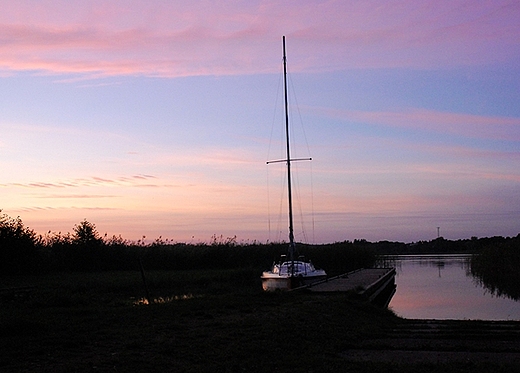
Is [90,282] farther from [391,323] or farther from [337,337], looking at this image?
[337,337]

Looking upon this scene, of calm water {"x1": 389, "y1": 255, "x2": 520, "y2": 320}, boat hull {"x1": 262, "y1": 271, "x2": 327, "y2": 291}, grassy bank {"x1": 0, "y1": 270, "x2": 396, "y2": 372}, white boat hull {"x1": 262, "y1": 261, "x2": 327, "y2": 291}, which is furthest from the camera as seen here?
A: white boat hull {"x1": 262, "y1": 261, "x2": 327, "y2": 291}

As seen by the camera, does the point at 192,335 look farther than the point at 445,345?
Yes

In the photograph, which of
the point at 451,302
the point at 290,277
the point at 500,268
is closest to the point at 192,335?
the point at 290,277

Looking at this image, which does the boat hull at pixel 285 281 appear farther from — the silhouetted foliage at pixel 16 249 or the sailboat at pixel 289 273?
the silhouetted foliage at pixel 16 249

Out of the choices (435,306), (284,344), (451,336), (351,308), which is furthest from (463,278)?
(284,344)

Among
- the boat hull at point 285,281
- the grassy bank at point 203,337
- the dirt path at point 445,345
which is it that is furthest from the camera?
the boat hull at point 285,281

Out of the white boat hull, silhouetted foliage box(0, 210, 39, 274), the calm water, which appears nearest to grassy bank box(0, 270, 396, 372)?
the calm water

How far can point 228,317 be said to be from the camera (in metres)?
14.4

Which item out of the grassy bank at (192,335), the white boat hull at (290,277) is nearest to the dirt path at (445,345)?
the grassy bank at (192,335)

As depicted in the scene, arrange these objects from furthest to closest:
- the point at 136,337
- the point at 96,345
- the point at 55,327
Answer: the point at 55,327 < the point at 136,337 < the point at 96,345

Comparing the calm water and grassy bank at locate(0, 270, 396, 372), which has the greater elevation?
grassy bank at locate(0, 270, 396, 372)

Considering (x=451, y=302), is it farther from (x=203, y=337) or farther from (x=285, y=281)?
(x=203, y=337)

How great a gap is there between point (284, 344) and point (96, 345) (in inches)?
125

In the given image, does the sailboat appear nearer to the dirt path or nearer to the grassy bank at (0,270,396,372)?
the grassy bank at (0,270,396,372)
